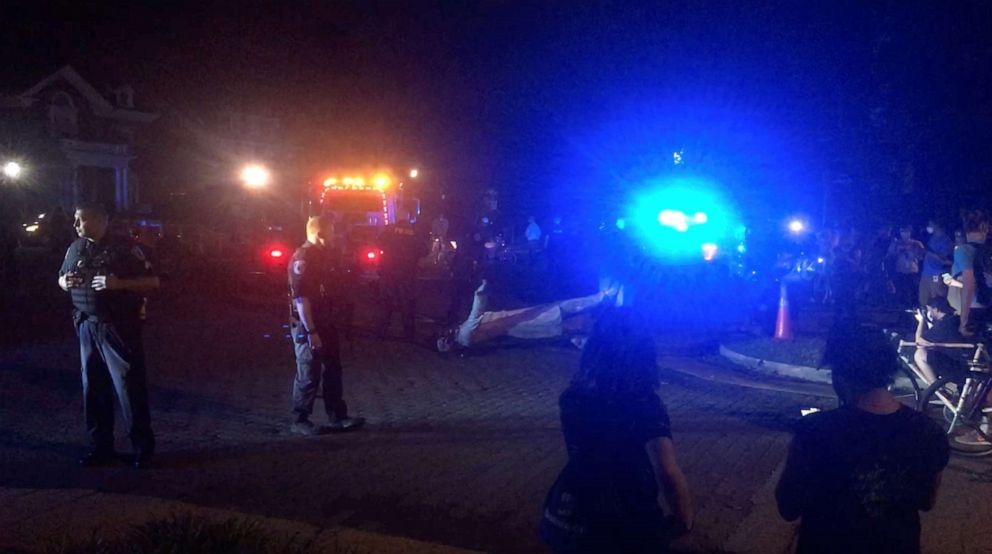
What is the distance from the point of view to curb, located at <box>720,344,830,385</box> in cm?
1123

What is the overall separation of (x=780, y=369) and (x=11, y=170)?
122ft

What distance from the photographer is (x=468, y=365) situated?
1208 centimetres

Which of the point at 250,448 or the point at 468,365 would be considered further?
the point at 468,365

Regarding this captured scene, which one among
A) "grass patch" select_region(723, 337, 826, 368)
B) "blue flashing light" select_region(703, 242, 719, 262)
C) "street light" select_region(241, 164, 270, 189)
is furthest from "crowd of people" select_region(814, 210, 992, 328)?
"street light" select_region(241, 164, 270, 189)

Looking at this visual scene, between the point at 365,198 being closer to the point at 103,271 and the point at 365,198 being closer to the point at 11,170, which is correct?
the point at 103,271

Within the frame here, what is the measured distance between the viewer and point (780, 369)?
1171cm

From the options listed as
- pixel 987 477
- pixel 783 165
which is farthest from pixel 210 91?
pixel 987 477

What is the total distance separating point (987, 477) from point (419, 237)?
9.21 meters

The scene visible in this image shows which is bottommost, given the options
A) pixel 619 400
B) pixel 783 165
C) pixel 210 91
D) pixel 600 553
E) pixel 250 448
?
pixel 250 448

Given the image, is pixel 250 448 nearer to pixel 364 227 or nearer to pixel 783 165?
pixel 364 227

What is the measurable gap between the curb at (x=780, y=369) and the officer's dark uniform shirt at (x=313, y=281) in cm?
606

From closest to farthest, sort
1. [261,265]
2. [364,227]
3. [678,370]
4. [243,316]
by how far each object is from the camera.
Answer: [678,370]
[243,316]
[261,265]
[364,227]

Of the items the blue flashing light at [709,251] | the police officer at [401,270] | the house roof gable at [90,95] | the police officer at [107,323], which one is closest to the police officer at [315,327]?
the police officer at [107,323]

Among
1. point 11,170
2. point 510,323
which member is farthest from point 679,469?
point 11,170
